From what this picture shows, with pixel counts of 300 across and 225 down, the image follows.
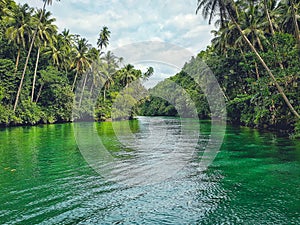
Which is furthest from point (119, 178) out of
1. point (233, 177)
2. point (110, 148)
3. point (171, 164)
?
point (110, 148)

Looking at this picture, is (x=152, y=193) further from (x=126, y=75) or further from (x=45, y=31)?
(x=126, y=75)

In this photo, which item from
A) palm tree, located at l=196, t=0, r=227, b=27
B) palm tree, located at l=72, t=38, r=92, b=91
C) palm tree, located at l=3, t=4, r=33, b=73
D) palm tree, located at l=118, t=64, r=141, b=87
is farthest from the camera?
palm tree, located at l=118, t=64, r=141, b=87

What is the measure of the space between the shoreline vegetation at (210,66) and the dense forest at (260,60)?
60 mm

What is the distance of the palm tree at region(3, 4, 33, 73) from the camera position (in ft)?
108

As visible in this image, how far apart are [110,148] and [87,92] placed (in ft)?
117

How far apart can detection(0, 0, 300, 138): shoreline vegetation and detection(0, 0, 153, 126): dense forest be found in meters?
0.10

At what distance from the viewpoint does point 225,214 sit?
23.5 feet

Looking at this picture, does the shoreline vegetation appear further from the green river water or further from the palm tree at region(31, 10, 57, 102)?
the green river water

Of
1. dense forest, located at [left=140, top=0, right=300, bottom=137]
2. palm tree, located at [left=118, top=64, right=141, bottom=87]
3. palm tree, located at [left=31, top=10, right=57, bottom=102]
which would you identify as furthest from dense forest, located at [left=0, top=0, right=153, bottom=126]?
dense forest, located at [left=140, top=0, right=300, bottom=137]

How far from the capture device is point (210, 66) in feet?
132

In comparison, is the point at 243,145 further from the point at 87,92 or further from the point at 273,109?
the point at 87,92

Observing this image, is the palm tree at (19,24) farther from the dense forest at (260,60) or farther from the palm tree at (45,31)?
the dense forest at (260,60)

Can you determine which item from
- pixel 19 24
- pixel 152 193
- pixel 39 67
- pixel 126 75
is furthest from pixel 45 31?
pixel 152 193

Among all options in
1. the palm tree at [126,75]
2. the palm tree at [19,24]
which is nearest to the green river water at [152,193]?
the palm tree at [19,24]
